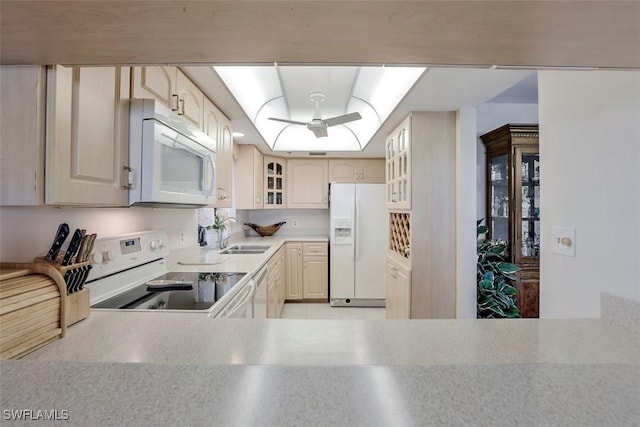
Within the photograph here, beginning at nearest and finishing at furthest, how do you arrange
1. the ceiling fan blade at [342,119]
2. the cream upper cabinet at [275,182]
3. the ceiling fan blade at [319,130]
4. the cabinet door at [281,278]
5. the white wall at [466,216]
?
1. the white wall at [466,216]
2. the ceiling fan blade at [342,119]
3. the ceiling fan blade at [319,130]
4. the cabinet door at [281,278]
5. the cream upper cabinet at [275,182]

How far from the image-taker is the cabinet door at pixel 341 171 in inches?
169

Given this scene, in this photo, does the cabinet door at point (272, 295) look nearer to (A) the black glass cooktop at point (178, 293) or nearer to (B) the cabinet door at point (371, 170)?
(A) the black glass cooktop at point (178, 293)

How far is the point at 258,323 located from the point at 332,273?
3.02 meters

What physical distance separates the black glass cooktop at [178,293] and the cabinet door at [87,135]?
469mm

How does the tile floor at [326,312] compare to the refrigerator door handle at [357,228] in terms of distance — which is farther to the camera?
the refrigerator door handle at [357,228]

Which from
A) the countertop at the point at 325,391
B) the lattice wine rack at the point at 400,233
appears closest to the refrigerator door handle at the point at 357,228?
the lattice wine rack at the point at 400,233

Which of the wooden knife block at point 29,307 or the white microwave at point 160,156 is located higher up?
the white microwave at point 160,156

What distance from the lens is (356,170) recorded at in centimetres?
429

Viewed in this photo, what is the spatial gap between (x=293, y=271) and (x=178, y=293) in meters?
2.57

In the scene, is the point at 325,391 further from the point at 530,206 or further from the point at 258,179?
the point at 258,179

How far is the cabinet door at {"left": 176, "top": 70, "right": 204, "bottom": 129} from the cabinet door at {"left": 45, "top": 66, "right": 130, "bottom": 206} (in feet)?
1.58

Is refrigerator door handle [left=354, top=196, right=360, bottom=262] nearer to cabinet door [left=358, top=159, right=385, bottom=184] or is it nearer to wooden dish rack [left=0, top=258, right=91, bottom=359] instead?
cabinet door [left=358, top=159, right=385, bottom=184]

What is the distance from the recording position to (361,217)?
12.3 ft

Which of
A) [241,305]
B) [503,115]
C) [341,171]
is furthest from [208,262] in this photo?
[503,115]
